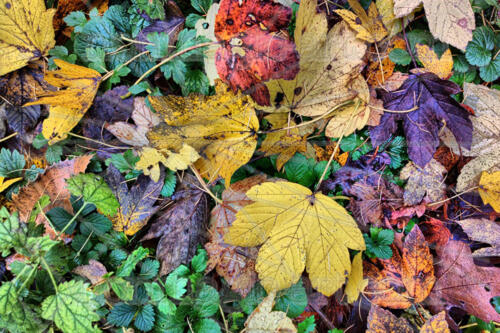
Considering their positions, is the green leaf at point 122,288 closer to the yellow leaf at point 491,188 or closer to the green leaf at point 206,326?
the green leaf at point 206,326

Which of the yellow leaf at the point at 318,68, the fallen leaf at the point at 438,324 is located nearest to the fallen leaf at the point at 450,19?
the yellow leaf at the point at 318,68

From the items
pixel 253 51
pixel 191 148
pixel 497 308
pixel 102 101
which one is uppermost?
pixel 253 51

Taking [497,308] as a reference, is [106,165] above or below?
above

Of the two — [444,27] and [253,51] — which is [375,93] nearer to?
[444,27]

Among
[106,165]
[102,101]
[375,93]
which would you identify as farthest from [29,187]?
[375,93]

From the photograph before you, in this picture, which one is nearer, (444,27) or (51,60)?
(444,27)

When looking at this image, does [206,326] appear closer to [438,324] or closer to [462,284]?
[438,324]
